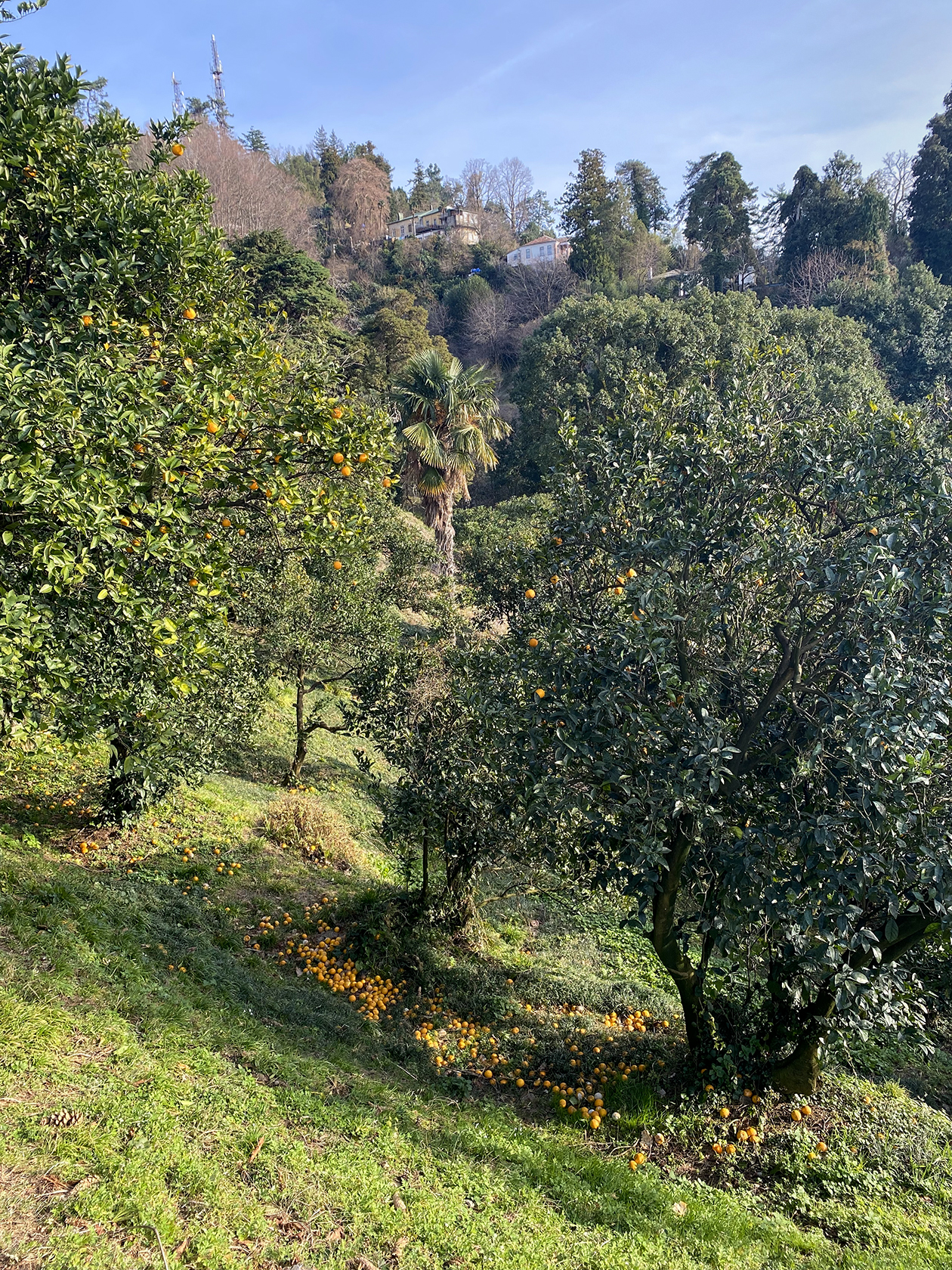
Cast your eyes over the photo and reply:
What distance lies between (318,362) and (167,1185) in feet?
16.8

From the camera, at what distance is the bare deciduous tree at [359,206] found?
5531cm

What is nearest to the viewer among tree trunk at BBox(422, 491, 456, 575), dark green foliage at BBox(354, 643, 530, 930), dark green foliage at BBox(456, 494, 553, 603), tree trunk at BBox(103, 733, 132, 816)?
dark green foliage at BBox(354, 643, 530, 930)

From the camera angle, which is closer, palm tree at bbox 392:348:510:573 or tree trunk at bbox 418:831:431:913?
tree trunk at bbox 418:831:431:913

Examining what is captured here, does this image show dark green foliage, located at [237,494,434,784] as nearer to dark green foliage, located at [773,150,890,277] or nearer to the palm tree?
the palm tree

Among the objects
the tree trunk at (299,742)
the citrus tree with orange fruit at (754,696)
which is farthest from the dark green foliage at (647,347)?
the citrus tree with orange fruit at (754,696)

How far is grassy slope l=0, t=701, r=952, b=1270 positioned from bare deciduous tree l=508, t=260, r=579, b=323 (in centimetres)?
4600

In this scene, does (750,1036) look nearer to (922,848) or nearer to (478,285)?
(922,848)

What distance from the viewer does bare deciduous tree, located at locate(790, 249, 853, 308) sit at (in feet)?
138

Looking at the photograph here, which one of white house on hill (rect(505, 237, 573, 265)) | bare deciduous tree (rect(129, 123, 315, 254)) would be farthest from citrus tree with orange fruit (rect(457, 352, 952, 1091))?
white house on hill (rect(505, 237, 573, 265))

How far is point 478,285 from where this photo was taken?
47281mm

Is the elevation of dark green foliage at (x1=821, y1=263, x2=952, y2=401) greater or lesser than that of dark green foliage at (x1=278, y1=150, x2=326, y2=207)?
lesser

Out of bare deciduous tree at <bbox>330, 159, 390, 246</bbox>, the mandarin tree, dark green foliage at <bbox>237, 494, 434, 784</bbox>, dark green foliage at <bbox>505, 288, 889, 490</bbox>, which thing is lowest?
dark green foliage at <bbox>237, 494, 434, 784</bbox>

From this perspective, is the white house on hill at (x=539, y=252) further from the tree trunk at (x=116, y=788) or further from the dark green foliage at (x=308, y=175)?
the tree trunk at (x=116, y=788)

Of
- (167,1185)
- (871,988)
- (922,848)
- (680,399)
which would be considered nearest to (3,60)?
(680,399)
